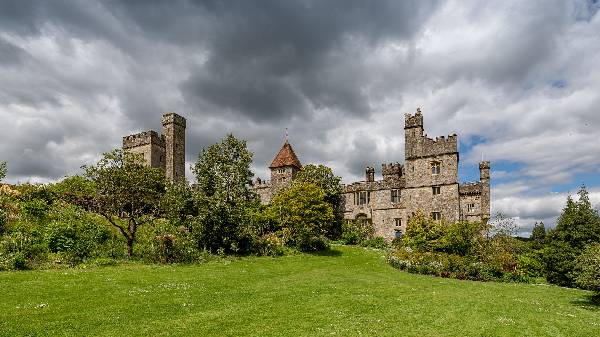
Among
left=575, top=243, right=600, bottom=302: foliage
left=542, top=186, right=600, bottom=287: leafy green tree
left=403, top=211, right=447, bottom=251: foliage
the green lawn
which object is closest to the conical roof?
left=403, top=211, right=447, bottom=251: foliage

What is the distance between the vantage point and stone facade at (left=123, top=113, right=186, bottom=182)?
5744cm

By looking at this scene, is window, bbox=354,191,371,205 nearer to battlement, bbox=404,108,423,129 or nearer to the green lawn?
battlement, bbox=404,108,423,129

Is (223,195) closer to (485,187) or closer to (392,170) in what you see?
(392,170)

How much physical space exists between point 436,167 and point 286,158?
63.0 ft

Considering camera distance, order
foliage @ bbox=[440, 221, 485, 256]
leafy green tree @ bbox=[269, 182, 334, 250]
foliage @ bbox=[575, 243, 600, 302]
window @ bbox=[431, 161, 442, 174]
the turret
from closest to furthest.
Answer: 1. foliage @ bbox=[575, 243, 600, 302]
2. foliage @ bbox=[440, 221, 485, 256]
3. leafy green tree @ bbox=[269, 182, 334, 250]
4. window @ bbox=[431, 161, 442, 174]
5. the turret

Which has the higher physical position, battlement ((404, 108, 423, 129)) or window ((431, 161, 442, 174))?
battlement ((404, 108, 423, 129))

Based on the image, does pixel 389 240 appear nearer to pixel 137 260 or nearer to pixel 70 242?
pixel 137 260

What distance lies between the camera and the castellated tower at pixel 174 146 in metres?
57.4

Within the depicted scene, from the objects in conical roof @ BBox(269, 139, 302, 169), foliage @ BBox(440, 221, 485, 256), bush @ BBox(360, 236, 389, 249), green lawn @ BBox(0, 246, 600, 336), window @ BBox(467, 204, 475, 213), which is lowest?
bush @ BBox(360, 236, 389, 249)

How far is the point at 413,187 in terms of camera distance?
45.3 metres

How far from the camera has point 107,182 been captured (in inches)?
1002

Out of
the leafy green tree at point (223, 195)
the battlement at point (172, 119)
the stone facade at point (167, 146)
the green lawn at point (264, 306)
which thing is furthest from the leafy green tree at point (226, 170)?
the battlement at point (172, 119)

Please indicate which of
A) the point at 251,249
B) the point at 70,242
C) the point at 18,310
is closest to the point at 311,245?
the point at 251,249

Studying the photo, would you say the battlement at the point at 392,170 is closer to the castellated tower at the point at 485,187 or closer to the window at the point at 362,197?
the window at the point at 362,197
